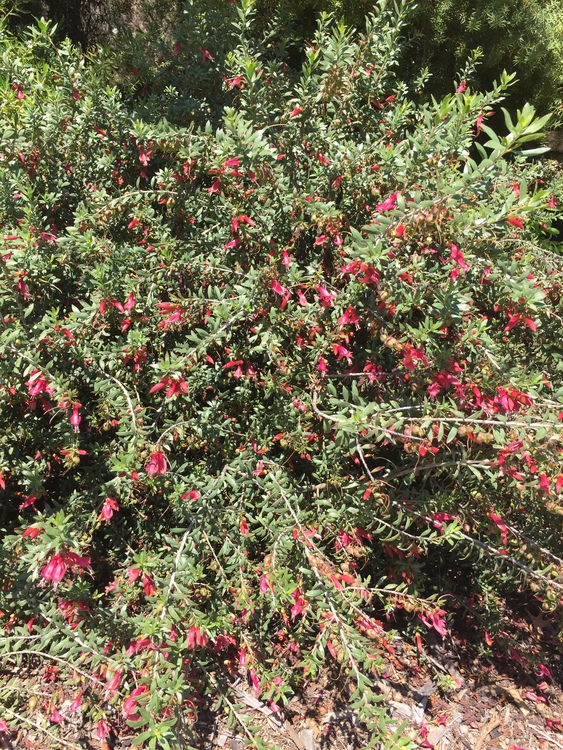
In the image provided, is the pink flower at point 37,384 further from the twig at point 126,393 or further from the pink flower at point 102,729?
the pink flower at point 102,729

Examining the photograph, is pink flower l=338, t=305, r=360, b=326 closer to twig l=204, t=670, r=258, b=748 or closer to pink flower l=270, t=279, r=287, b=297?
pink flower l=270, t=279, r=287, b=297

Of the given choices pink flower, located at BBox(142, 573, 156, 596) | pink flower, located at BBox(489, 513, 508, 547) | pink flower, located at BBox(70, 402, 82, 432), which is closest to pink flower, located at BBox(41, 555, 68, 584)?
pink flower, located at BBox(142, 573, 156, 596)

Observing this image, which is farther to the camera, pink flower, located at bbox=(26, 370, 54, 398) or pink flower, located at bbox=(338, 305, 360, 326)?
pink flower, located at bbox=(338, 305, 360, 326)

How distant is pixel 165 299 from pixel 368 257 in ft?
3.98

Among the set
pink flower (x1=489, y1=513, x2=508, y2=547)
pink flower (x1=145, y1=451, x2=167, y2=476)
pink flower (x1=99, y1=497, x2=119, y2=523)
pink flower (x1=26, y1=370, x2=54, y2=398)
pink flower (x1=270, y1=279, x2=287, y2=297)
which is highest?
pink flower (x1=270, y1=279, x2=287, y2=297)

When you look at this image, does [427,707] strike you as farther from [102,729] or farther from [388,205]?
[388,205]

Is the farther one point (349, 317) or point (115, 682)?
point (349, 317)

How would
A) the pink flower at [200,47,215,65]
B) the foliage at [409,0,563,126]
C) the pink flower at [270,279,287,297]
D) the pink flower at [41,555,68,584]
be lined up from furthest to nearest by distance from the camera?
the foliage at [409,0,563,126], the pink flower at [200,47,215,65], the pink flower at [270,279,287,297], the pink flower at [41,555,68,584]

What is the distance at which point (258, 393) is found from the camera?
2.78m

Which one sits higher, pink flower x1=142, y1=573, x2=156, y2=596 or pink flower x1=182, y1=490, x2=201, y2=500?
pink flower x1=182, y1=490, x2=201, y2=500

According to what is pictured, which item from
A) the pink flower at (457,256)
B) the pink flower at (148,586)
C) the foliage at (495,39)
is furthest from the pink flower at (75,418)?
the foliage at (495,39)

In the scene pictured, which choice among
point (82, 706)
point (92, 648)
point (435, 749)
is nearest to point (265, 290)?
point (92, 648)

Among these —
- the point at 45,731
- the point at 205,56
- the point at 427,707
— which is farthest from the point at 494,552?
the point at 205,56

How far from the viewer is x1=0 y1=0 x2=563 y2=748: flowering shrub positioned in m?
2.12
